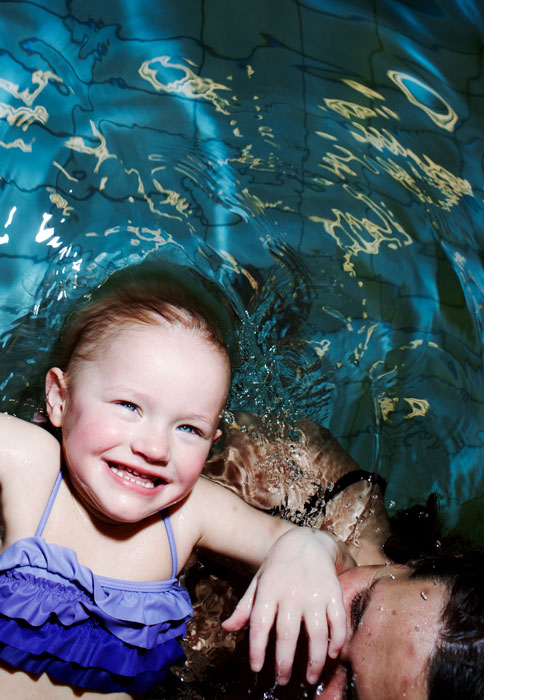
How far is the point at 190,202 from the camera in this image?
242 centimetres

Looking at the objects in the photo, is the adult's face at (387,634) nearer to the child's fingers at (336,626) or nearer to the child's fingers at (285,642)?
the child's fingers at (336,626)

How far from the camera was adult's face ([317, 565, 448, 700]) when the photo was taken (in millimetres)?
1278

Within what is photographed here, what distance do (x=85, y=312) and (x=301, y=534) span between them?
86 centimetres

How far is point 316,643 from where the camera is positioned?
4.61ft

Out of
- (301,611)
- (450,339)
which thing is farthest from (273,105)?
(301,611)

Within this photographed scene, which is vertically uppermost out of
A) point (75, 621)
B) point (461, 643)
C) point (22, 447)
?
point (461, 643)

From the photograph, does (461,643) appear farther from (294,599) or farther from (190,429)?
(190,429)

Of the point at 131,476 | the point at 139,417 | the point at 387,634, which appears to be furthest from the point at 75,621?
the point at 387,634

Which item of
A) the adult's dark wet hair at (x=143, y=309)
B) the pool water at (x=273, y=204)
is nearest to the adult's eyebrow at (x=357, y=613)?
the adult's dark wet hair at (x=143, y=309)

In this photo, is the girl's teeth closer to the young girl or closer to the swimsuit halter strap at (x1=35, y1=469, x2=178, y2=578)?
the young girl

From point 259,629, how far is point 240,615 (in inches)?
2.2

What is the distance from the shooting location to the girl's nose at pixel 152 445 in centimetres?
151

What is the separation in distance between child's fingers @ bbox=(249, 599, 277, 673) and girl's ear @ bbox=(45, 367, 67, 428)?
65 centimetres

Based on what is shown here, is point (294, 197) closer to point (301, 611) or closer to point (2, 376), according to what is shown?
point (2, 376)
